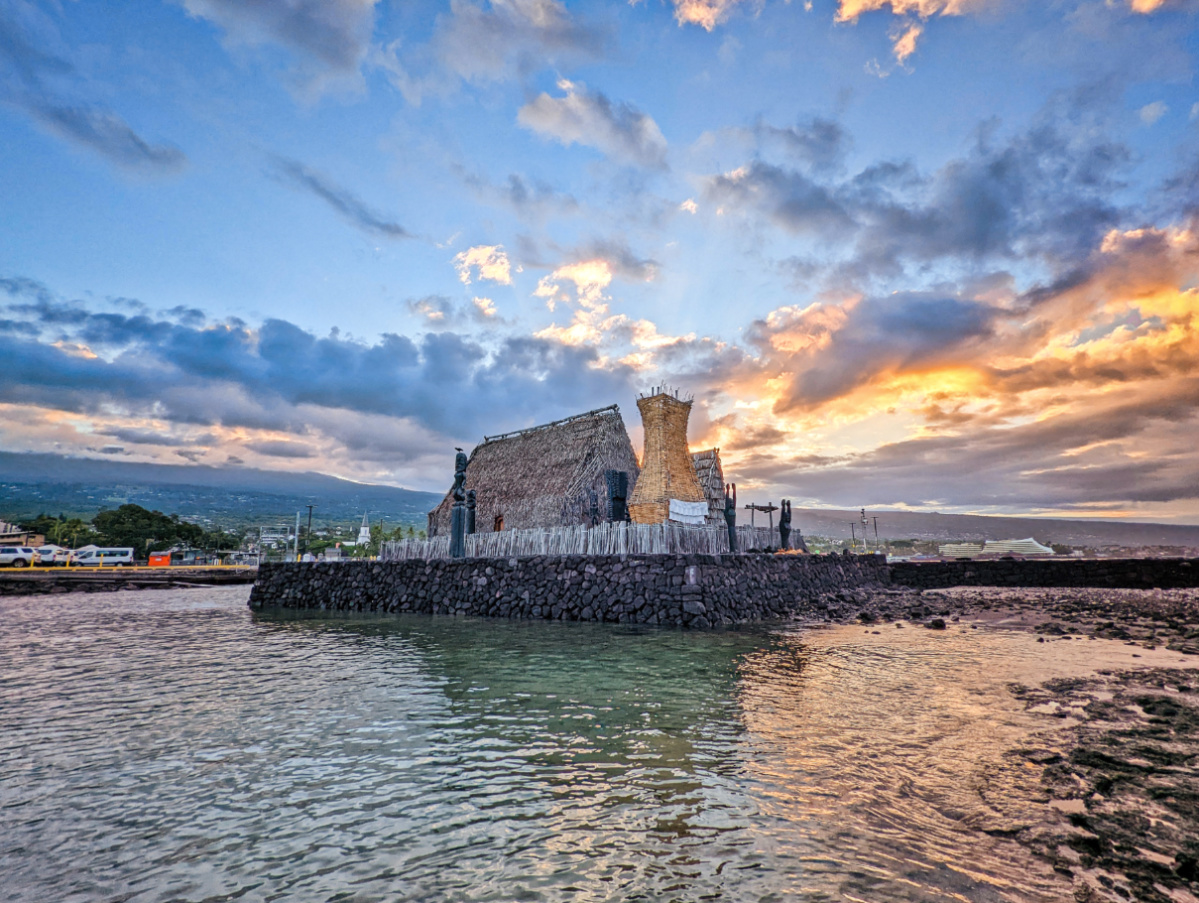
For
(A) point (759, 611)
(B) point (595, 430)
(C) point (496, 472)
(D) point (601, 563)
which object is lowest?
(A) point (759, 611)

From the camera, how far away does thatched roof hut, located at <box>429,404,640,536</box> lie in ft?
77.3

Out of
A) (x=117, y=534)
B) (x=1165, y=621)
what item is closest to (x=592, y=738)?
(x=1165, y=621)

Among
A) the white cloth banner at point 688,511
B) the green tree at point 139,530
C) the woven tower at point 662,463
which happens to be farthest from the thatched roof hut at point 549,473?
the green tree at point 139,530

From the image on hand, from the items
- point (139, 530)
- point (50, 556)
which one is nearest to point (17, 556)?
point (50, 556)

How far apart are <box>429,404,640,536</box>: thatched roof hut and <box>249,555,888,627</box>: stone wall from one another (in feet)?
17.1

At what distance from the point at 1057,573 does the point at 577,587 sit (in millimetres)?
23116

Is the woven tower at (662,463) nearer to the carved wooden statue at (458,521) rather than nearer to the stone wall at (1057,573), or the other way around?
the carved wooden statue at (458,521)

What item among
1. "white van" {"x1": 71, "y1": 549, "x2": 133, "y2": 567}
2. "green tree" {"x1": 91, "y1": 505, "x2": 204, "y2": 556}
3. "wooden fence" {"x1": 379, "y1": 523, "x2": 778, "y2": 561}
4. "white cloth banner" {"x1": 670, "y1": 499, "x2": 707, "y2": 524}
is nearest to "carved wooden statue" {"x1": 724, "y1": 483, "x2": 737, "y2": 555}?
"wooden fence" {"x1": 379, "y1": 523, "x2": 778, "y2": 561}

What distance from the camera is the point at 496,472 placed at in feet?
93.3

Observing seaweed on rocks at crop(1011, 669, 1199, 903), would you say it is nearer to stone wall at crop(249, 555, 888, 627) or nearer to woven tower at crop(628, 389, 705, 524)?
stone wall at crop(249, 555, 888, 627)

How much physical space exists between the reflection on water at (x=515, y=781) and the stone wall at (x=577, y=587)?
5.53 m

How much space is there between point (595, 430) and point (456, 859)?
77.4ft

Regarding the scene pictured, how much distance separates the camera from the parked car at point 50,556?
3784 centimetres

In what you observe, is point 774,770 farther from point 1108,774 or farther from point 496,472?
point 496,472
